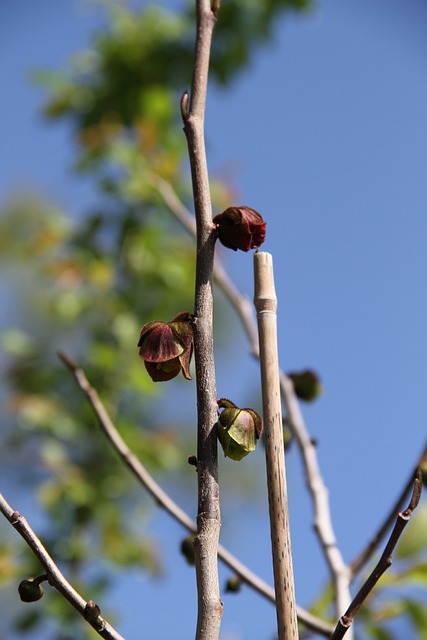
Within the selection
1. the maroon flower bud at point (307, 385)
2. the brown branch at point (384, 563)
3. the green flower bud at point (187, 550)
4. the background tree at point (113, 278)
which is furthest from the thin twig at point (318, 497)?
the background tree at point (113, 278)

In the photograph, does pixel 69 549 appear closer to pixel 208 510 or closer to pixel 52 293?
pixel 52 293

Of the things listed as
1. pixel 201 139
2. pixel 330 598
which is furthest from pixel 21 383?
pixel 201 139

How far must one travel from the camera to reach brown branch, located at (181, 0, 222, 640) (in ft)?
1.67

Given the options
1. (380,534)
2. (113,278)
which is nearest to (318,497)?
(380,534)

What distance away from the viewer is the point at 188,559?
0.98 m

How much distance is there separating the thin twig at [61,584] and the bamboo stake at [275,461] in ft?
0.40

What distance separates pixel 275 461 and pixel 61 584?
17 cm

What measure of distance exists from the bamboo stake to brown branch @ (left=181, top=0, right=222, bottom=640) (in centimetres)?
4

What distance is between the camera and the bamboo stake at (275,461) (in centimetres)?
50

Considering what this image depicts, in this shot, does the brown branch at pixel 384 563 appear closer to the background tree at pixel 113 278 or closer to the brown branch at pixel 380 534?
the brown branch at pixel 380 534

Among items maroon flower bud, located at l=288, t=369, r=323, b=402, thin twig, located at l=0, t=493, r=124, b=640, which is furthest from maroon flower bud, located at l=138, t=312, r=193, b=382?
maroon flower bud, located at l=288, t=369, r=323, b=402

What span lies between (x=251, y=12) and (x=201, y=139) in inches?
159

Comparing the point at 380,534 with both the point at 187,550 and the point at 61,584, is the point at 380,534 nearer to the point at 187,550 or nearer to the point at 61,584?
the point at 187,550

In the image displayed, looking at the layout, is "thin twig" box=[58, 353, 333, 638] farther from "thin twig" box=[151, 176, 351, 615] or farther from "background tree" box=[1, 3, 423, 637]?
"background tree" box=[1, 3, 423, 637]
